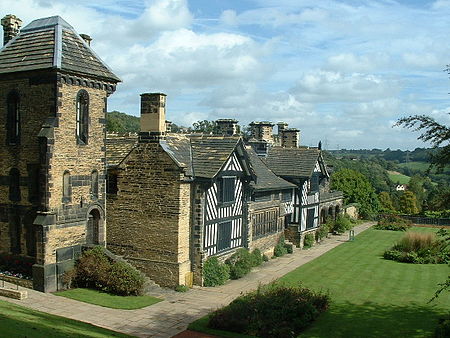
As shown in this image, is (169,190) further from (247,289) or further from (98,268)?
(247,289)

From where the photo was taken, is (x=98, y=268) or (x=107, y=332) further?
(x=98, y=268)

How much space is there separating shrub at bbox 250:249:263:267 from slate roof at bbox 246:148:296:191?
379 cm

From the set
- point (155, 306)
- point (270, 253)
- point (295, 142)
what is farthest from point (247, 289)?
point (295, 142)

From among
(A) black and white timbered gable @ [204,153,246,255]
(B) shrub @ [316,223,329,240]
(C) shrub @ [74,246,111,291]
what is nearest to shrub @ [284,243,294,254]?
(B) shrub @ [316,223,329,240]

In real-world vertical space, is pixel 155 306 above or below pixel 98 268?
below

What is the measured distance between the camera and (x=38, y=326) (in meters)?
12.4

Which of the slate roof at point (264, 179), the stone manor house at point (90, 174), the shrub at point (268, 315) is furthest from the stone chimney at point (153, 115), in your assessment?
the shrub at point (268, 315)

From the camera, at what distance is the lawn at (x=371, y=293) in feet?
53.2

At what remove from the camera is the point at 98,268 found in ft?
64.3

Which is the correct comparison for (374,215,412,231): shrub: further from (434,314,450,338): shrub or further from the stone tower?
the stone tower

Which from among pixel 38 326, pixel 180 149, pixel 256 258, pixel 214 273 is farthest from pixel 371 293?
pixel 38 326

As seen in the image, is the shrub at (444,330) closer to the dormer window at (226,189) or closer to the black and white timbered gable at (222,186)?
the black and white timbered gable at (222,186)

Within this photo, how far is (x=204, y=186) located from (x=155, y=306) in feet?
20.7

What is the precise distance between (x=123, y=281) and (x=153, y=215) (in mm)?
3866
